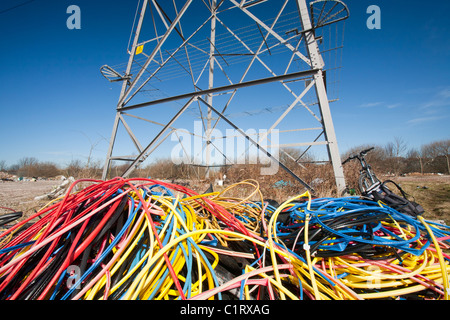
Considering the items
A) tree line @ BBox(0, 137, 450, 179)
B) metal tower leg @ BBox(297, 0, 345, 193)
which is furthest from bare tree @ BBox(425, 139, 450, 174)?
metal tower leg @ BBox(297, 0, 345, 193)

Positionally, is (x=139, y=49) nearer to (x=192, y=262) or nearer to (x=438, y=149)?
(x=192, y=262)

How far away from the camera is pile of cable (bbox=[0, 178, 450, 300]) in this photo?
0.85 meters

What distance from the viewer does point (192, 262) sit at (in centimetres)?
109

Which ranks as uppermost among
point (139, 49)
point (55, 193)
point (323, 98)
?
point (139, 49)

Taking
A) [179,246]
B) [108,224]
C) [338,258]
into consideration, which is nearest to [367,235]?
[338,258]

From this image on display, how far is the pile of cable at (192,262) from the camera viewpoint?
2.78 feet

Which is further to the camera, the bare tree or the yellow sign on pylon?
the bare tree

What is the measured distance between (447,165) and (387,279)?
2660 centimetres

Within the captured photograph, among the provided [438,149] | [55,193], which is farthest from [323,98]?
[438,149]

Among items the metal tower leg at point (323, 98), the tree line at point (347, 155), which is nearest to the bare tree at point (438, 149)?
the tree line at point (347, 155)

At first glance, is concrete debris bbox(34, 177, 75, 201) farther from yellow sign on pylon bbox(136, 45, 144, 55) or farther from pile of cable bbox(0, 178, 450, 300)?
pile of cable bbox(0, 178, 450, 300)

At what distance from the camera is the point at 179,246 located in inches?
40.5
